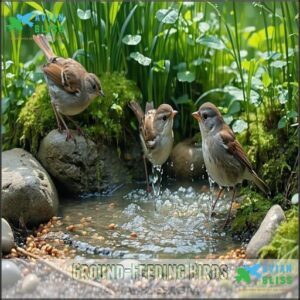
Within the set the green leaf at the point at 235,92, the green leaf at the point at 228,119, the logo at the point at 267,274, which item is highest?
the green leaf at the point at 235,92

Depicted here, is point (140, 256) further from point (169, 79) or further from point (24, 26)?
point (24, 26)

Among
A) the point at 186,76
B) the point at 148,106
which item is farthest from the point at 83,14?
the point at 186,76

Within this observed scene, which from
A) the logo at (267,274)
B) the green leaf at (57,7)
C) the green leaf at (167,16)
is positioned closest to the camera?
the logo at (267,274)

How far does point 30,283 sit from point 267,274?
1364 millimetres

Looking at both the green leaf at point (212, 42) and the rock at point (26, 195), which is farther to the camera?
the green leaf at point (212, 42)

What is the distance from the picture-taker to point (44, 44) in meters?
7.33

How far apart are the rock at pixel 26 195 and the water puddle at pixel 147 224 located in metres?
0.21

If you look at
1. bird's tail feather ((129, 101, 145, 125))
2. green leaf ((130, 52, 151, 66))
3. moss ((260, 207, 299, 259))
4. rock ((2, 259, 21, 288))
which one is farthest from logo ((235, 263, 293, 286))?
green leaf ((130, 52, 151, 66))

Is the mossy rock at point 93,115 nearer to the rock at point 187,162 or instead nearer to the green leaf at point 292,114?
the rock at point 187,162

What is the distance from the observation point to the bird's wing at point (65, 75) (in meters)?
7.02

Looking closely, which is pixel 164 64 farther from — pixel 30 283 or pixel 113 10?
pixel 30 283

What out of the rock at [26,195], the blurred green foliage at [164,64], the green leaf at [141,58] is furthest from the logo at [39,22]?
the rock at [26,195]

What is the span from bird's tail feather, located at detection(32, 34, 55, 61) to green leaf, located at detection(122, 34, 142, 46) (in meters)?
0.71

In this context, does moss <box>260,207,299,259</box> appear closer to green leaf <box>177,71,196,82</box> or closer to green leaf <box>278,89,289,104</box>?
green leaf <box>278,89,289,104</box>
